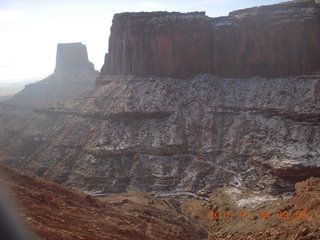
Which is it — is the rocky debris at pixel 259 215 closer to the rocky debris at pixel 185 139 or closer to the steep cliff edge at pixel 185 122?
the rocky debris at pixel 185 139

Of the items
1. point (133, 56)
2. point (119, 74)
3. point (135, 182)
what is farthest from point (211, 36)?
point (135, 182)

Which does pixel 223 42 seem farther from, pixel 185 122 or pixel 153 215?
Result: pixel 153 215

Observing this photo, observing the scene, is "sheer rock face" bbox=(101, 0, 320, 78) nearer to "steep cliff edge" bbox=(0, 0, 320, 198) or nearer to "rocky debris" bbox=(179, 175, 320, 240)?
"steep cliff edge" bbox=(0, 0, 320, 198)

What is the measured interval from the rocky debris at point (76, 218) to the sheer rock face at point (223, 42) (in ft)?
124

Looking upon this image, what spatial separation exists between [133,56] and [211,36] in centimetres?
1668

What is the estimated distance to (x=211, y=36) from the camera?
6950 cm

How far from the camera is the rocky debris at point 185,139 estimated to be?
164 feet

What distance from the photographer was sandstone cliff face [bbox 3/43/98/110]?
111 metres

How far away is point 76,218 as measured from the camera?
82.4 feet

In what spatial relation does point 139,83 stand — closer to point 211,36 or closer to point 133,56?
point 133,56
